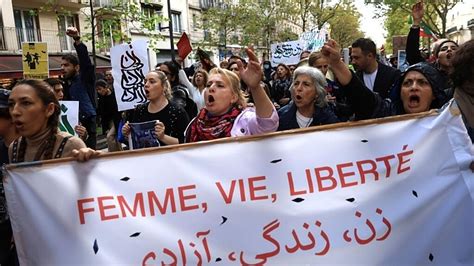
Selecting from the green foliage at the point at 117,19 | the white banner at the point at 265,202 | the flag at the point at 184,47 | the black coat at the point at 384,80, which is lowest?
the white banner at the point at 265,202

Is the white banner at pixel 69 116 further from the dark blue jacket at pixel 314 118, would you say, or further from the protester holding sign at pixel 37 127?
the dark blue jacket at pixel 314 118

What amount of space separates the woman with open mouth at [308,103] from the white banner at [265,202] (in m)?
0.83

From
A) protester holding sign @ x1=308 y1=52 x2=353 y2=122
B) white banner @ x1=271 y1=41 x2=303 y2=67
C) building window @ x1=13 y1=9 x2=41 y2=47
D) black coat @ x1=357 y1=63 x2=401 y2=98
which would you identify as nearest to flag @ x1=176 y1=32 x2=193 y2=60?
protester holding sign @ x1=308 y1=52 x2=353 y2=122

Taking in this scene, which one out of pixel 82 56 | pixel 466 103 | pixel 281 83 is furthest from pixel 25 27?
pixel 466 103

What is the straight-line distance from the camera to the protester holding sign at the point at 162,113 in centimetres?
370

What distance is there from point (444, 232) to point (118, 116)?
5356mm

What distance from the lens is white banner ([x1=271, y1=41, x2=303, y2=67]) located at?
40.3 feet

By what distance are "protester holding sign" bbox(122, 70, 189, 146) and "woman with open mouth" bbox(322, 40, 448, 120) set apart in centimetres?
151

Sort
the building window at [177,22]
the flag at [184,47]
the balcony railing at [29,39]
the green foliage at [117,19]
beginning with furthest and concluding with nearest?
the building window at [177,22] → the balcony railing at [29,39] → the green foliage at [117,19] → the flag at [184,47]

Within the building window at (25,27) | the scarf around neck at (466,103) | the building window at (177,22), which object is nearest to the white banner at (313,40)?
the scarf around neck at (466,103)

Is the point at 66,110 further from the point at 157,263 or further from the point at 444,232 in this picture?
the point at 444,232

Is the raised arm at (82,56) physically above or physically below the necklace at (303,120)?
above

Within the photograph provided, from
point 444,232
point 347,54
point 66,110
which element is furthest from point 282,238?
point 347,54

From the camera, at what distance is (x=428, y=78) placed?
285 cm
